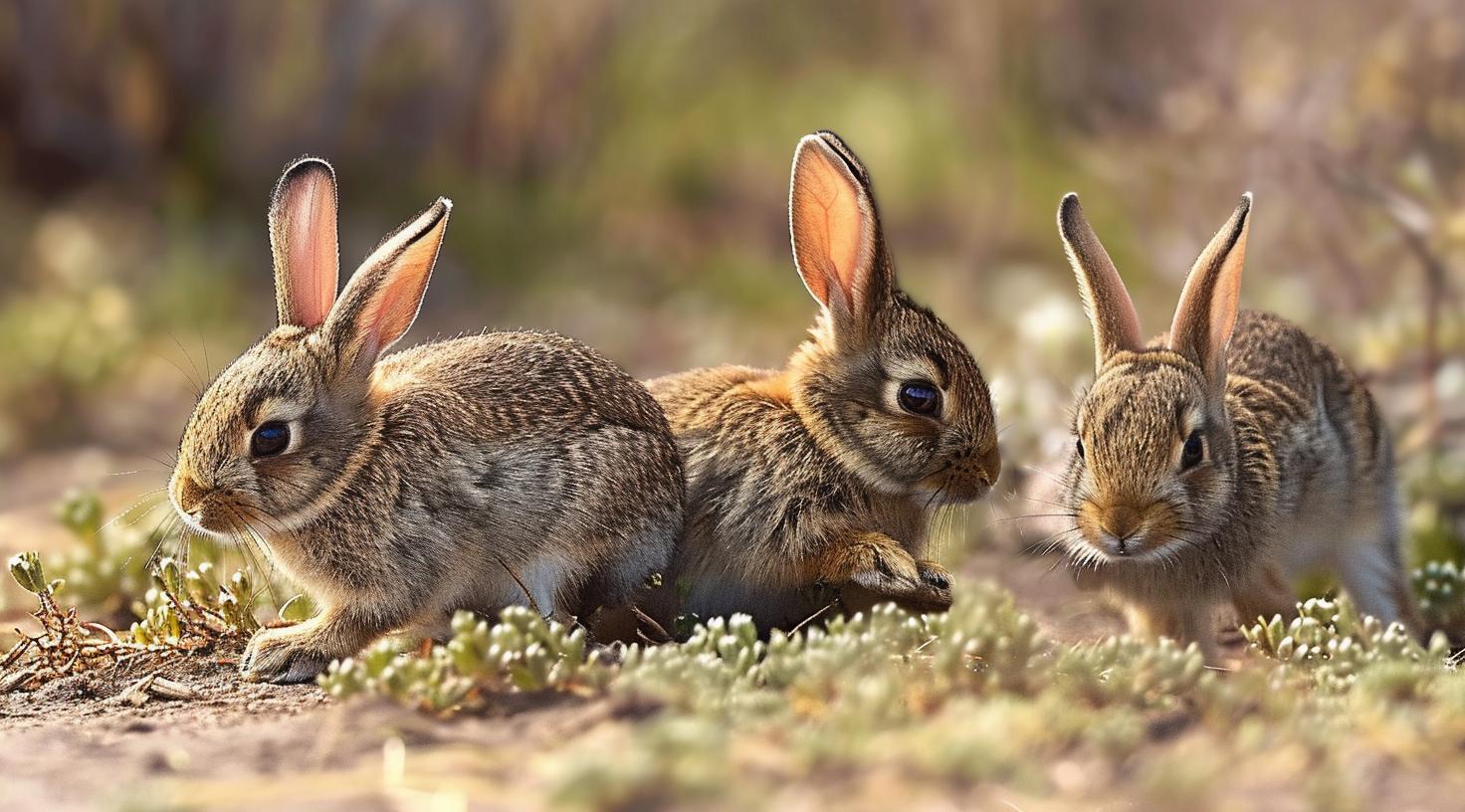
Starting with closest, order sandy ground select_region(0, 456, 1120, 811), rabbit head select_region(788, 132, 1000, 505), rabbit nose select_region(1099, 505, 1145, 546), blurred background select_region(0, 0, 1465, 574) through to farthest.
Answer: sandy ground select_region(0, 456, 1120, 811)
rabbit nose select_region(1099, 505, 1145, 546)
rabbit head select_region(788, 132, 1000, 505)
blurred background select_region(0, 0, 1465, 574)

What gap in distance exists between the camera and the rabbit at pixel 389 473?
14.6 ft

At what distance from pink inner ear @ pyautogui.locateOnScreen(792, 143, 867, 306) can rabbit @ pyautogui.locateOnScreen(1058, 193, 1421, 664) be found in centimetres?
67

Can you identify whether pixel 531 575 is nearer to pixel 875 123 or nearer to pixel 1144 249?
pixel 1144 249

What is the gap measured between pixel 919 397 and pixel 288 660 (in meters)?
2.04

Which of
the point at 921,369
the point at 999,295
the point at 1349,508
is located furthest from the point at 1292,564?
the point at 999,295

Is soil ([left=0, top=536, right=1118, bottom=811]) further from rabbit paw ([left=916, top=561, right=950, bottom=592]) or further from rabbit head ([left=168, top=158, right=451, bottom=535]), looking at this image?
rabbit paw ([left=916, top=561, right=950, bottom=592])

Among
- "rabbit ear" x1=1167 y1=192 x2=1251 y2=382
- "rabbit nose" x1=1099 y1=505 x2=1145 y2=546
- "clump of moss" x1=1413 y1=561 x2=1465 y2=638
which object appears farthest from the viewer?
"clump of moss" x1=1413 y1=561 x2=1465 y2=638

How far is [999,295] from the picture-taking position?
11.5 m

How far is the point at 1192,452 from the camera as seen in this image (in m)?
4.71

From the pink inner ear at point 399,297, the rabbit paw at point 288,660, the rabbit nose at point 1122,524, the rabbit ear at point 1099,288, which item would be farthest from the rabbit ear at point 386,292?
the rabbit nose at point 1122,524

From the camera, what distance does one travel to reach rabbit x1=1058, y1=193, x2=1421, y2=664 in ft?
15.1

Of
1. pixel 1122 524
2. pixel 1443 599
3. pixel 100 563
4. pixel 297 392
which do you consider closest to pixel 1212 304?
pixel 1122 524

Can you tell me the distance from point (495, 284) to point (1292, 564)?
6.70 m

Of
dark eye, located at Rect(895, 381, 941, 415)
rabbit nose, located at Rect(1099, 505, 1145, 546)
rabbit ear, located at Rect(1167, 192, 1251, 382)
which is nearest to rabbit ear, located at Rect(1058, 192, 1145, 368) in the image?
rabbit ear, located at Rect(1167, 192, 1251, 382)
